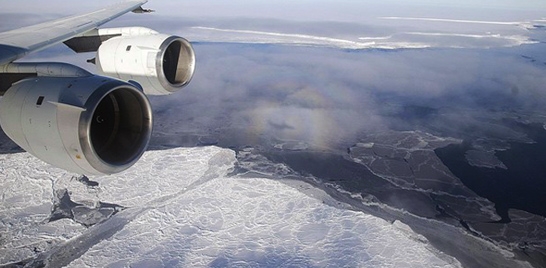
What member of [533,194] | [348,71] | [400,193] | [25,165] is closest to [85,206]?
[25,165]

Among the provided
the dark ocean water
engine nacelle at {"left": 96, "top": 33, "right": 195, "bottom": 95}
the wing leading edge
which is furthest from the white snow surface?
the wing leading edge

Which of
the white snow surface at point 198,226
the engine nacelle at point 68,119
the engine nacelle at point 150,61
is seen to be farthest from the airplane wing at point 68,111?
the white snow surface at point 198,226

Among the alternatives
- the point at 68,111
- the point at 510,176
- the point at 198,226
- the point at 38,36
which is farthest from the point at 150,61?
the point at 510,176

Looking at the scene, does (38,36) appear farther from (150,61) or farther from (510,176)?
(510,176)

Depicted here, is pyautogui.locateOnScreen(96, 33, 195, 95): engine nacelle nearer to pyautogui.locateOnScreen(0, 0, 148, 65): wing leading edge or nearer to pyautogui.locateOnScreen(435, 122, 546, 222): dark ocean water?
pyautogui.locateOnScreen(0, 0, 148, 65): wing leading edge

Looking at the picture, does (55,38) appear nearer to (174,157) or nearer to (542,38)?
(174,157)
